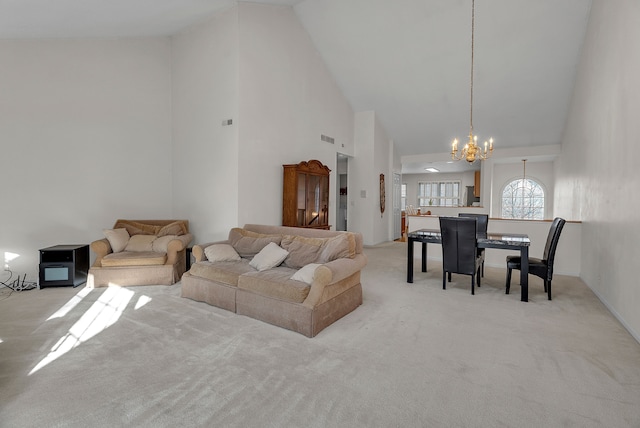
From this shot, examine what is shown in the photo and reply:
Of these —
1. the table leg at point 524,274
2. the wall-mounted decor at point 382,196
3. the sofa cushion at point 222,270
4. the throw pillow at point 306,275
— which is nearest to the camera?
the throw pillow at point 306,275

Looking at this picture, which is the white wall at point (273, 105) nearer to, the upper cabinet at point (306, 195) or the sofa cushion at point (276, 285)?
the upper cabinet at point (306, 195)

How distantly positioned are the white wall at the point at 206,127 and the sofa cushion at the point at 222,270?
1482mm

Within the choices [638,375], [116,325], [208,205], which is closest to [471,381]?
[638,375]

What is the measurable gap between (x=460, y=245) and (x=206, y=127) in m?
4.33

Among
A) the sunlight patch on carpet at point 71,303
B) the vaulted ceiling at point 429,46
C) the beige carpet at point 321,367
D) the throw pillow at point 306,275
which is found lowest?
the beige carpet at point 321,367

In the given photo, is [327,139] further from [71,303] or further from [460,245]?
[71,303]

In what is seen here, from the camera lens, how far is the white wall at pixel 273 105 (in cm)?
527

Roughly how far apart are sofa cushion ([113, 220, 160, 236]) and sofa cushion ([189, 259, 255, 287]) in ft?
5.95

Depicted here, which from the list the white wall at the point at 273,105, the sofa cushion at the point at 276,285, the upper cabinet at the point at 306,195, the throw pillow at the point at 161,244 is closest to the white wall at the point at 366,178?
the white wall at the point at 273,105

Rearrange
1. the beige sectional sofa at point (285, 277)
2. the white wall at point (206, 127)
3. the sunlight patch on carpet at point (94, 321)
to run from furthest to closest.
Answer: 1. the white wall at point (206, 127)
2. the beige sectional sofa at point (285, 277)
3. the sunlight patch on carpet at point (94, 321)

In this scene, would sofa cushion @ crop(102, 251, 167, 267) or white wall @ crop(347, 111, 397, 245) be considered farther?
white wall @ crop(347, 111, 397, 245)

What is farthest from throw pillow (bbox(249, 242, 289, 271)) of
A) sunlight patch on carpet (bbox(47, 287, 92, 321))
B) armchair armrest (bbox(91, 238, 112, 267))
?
armchair armrest (bbox(91, 238, 112, 267))

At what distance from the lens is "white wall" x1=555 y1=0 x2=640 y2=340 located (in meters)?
3.00

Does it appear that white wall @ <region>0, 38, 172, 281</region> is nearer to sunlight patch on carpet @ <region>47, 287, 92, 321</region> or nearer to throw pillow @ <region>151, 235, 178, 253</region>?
throw pillow @ <region>151, 235, 178, 253</region>
